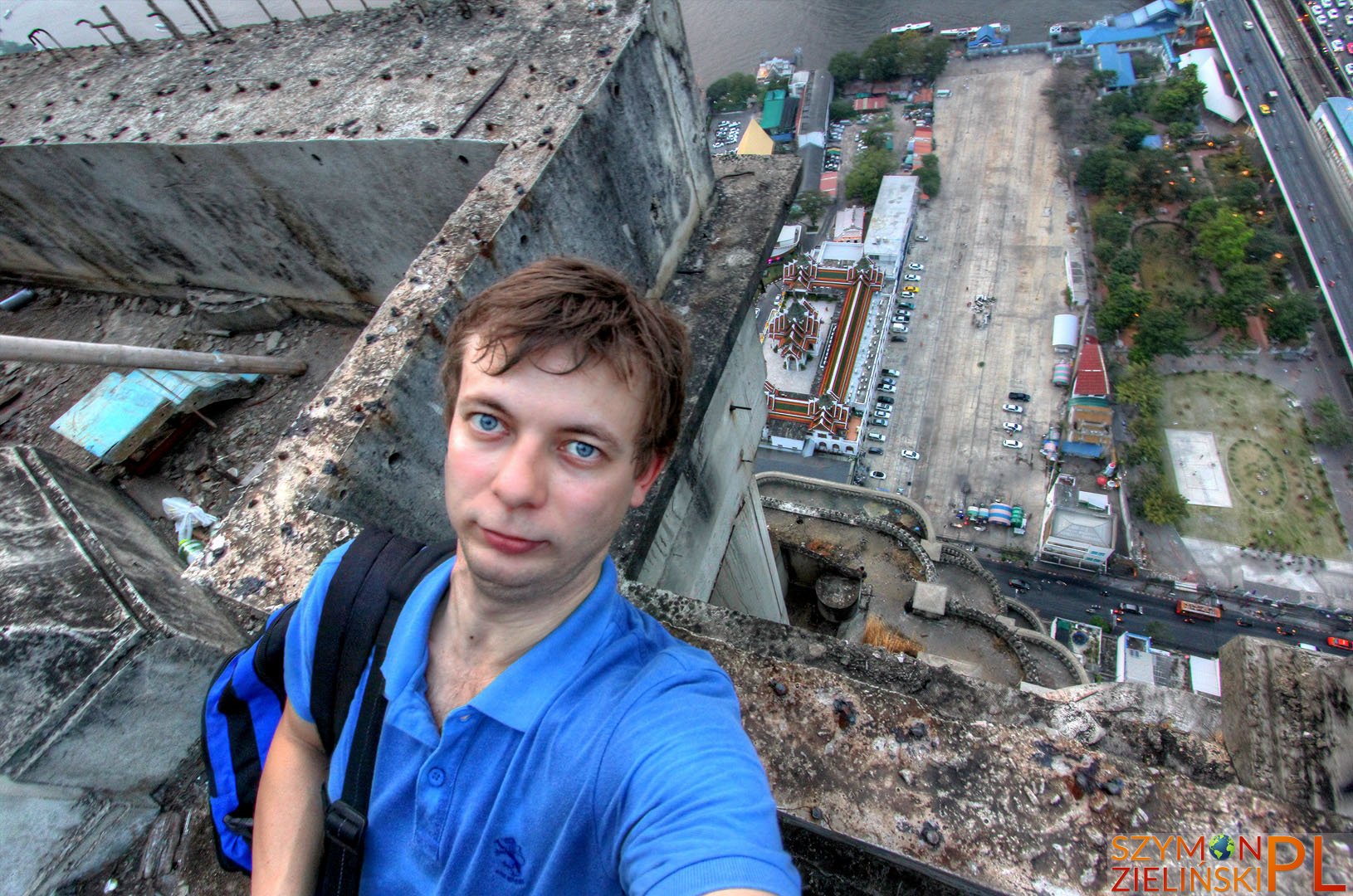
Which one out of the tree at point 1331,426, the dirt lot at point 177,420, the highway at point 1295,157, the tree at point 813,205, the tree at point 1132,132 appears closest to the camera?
the dirt lot at point 177,420

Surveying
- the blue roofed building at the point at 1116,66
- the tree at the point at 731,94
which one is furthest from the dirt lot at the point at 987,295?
→ the tree at the point at 731,94

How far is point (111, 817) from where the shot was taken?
2.41m

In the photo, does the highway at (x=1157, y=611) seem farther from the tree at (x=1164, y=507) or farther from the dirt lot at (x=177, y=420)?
the dirt lot at (x=177, y=420)

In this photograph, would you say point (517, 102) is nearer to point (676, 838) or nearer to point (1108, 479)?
point (676, 838)

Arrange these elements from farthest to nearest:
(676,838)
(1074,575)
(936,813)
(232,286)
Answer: (1074,575), (232,286), (936,813), (676,838)

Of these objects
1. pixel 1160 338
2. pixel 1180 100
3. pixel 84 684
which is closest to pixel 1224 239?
pixel 1160 338

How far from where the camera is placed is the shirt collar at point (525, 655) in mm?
1609

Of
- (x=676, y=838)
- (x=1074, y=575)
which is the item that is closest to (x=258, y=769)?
(x=676, y=838)

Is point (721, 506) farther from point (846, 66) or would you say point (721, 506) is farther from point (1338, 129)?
point (846, 66)

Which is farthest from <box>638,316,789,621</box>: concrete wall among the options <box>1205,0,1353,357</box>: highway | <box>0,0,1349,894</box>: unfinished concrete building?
<box>1205,0,1353,357</box>: highway

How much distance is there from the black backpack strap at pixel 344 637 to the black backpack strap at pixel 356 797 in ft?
0.13

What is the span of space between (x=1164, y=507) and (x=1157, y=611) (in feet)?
11.1

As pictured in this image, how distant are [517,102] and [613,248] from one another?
0.97 meters

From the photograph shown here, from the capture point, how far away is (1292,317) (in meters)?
24.6
